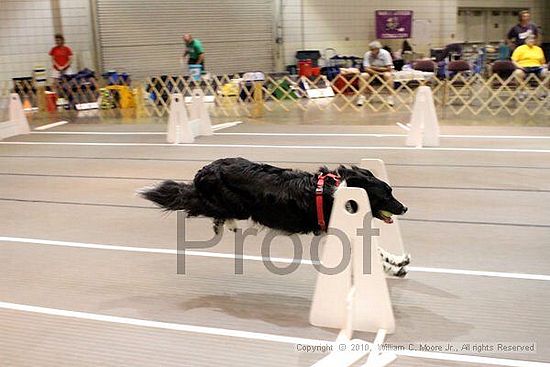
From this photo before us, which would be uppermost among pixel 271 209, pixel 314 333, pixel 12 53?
pixel 12 53

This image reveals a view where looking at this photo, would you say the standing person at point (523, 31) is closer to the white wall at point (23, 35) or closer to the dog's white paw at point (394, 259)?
the dog's white paw at point (394, 259)

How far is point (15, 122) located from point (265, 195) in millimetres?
8573

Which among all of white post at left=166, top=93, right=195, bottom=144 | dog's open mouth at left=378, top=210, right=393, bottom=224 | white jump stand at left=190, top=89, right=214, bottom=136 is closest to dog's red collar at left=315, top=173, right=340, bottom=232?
dog's open mouth at left=378, top=210, right=393, bottom=224

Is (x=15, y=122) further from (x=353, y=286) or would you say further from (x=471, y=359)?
(x=471, y=359)

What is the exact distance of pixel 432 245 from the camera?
13.3 feet

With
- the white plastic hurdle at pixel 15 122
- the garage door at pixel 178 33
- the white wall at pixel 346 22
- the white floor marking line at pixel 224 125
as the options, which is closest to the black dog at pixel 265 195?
the white floor marking line at pixel 224 125

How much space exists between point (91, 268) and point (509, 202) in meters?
3.43

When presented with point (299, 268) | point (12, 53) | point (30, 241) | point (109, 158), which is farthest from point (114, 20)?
point (299, 268)

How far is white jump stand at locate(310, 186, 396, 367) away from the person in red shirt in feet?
42.0

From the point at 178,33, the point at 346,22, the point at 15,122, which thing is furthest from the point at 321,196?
the point at 346,22

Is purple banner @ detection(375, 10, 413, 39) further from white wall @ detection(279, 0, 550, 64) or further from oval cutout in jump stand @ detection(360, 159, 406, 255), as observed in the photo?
oval cutout in jump stand @ detection(360, 159, 406, 255)

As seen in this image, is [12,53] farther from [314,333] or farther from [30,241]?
[314,333]

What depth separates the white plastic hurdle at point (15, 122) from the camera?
32.9 feet

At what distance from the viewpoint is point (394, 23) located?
18.7m
